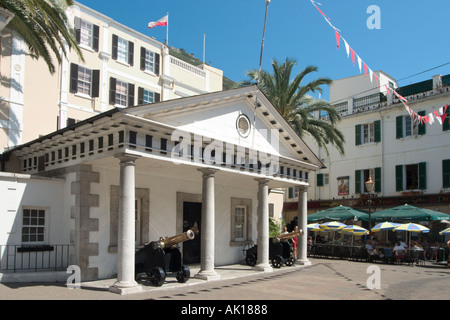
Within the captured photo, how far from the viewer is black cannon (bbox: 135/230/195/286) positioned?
460 inches

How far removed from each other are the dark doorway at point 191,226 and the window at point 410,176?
17.9 m

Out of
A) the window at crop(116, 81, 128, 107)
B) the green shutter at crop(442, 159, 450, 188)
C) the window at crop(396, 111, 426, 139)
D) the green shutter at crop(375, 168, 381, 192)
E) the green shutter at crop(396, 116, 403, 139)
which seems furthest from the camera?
the green shutter at crop(375, 168, 381, 192)

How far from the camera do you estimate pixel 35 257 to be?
1249 centimetres

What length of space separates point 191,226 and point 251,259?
2.89 m

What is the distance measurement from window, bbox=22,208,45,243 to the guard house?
0.10 ft

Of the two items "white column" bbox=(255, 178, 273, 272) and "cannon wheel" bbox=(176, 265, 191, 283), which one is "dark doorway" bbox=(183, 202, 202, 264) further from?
"cannon wheel" bbox=(176, 265, 191, 283)

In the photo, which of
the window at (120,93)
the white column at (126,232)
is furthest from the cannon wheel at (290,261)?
the window at (120,93)

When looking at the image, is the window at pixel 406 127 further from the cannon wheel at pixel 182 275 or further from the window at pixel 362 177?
the cannon wheel at pixel 182 275

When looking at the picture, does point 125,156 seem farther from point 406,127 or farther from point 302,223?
point 406,127

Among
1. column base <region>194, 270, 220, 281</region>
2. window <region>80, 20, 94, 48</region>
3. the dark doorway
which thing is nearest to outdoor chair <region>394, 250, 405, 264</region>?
the dark doorway

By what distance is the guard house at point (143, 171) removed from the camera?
11344mm

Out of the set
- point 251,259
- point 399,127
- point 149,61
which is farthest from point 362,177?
point 149,61

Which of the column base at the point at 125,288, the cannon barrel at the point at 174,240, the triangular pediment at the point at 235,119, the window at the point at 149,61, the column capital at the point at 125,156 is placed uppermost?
the window at the point at 149,61
